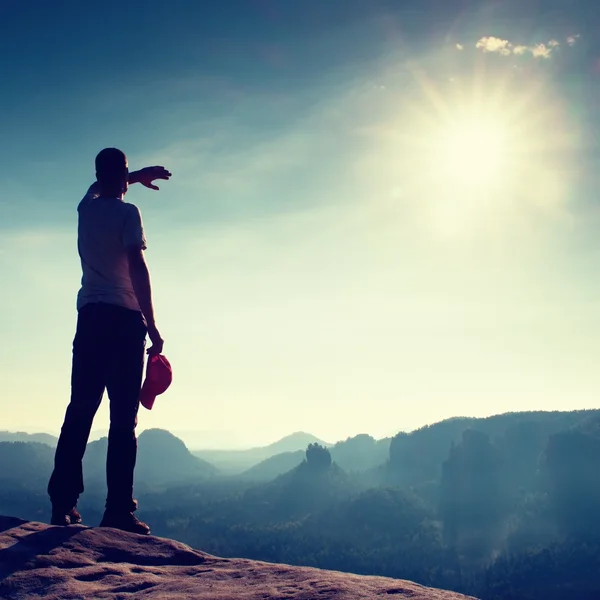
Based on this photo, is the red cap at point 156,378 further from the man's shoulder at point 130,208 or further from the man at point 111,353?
the man's shoulder at point 130,208

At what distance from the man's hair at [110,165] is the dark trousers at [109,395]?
1.89m

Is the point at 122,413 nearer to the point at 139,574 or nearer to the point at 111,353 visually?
the point at 111,353

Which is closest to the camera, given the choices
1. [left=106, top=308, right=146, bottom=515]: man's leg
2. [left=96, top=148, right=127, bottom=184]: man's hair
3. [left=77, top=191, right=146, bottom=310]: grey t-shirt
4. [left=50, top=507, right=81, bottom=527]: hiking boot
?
[left=50, top=507, right=81, bottom=527]: hiking boot

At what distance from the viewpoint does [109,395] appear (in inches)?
285

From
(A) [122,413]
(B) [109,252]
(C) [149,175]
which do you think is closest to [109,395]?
(A) [122,413]

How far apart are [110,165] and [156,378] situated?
3.12 m

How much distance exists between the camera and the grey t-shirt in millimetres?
7258

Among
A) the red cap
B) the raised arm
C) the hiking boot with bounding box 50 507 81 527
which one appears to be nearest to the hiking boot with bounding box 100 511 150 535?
the hiking boot with bounding box 50 507 81 527

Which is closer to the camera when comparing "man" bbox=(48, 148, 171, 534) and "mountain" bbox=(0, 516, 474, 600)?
"mountain" bbox=(0, 516, 474, 600)

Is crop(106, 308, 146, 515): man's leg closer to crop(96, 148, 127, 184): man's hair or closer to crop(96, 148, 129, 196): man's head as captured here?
crop(96, 148, 129, 196): man's head

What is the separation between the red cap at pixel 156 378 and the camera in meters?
7.18

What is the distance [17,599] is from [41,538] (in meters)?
1.45

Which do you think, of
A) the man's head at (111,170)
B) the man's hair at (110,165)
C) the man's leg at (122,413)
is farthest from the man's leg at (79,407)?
the man's hair at (110,165)

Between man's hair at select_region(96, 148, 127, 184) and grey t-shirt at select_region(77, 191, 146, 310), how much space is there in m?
0.45
